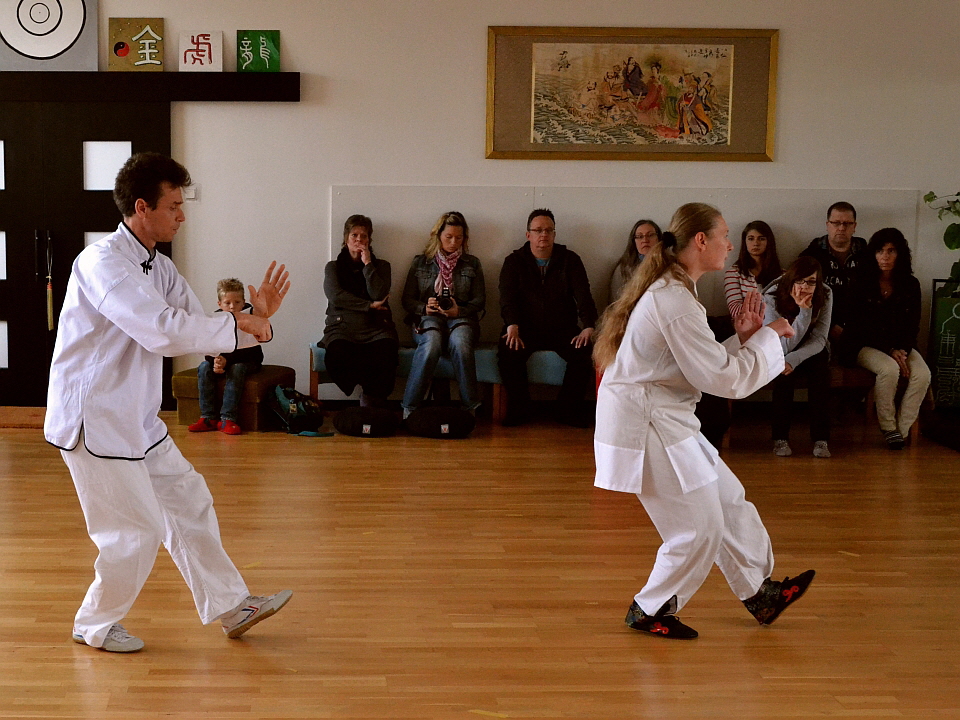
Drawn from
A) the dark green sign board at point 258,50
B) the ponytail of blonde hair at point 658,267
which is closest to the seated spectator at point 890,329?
the ponytail of blonde hair at point 658,267

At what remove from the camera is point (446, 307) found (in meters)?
6.92

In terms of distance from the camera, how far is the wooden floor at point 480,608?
268 cm

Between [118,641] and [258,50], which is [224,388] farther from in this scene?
[118,641]

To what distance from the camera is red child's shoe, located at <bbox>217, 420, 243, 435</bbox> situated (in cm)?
626

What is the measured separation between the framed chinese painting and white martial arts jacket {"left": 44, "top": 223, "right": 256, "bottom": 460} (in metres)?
4.72

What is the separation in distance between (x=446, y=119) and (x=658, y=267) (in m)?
4.44

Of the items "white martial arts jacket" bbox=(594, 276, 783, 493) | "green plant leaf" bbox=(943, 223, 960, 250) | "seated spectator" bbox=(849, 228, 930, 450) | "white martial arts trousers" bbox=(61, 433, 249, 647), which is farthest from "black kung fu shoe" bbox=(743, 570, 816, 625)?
"green plant leaf" bbox=(943, 223, 960, 250)

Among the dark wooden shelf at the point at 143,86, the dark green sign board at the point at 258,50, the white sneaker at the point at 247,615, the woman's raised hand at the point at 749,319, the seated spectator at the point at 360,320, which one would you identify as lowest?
the white sneaker at the point at 247,615

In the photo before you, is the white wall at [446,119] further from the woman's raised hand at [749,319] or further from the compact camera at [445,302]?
the woman's raised hand at [749,319]

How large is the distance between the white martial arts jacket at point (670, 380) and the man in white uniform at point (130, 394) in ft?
3.44

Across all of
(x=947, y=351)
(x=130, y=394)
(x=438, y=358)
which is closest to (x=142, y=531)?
(x=130, y=394)

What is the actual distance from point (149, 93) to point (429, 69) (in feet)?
6.40

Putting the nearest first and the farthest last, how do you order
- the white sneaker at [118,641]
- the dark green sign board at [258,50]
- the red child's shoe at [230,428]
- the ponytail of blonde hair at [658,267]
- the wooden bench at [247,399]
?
the white sneaker at [118,641] → the ponytail of blonde hair at [658,267] → the red child's shoe at [230,428] → the wooden bench at [247,399] → the dark green sign board at [258,50]

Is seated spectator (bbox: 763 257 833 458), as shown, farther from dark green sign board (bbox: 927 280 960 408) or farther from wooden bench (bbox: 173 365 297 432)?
wooden bench (bbox: 173 365 297 432)
